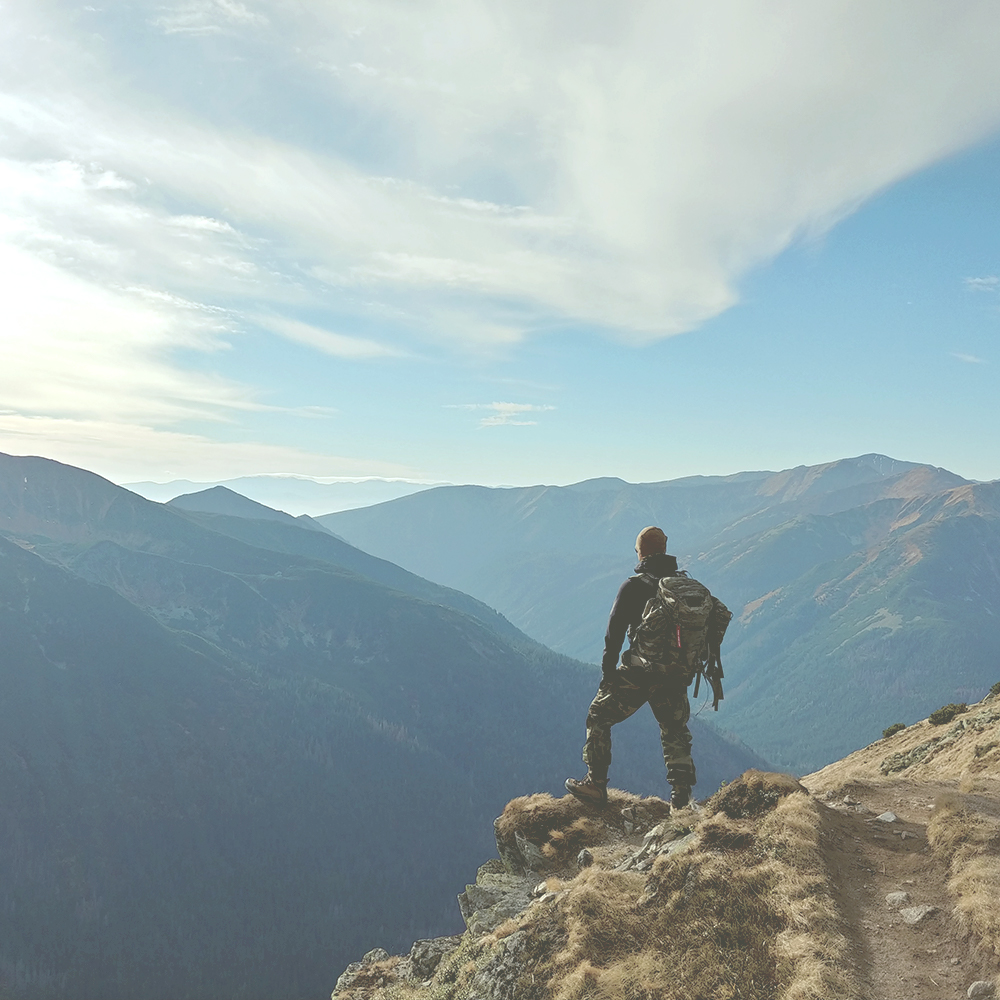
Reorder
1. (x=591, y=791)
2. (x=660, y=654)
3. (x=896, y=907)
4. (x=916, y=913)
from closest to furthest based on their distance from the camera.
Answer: (x=916, y=913), (x=896, y=907), (x=660, y=654), (x=591, y=791)

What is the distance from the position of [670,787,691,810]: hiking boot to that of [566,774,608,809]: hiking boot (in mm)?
1871

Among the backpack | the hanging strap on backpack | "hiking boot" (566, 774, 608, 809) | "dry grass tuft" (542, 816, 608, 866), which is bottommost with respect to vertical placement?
"dry grass tuft" (542, 816, 608, 866)

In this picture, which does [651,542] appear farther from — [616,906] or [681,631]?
[616,906]

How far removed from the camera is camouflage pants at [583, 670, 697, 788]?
14.7 meters

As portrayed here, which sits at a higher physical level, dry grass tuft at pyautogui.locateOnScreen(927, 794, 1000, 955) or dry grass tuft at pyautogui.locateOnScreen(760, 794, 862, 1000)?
dry grass tuft at pyautogui.locateOnScreen(927, 794, 1000, 955)

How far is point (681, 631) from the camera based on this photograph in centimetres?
1386

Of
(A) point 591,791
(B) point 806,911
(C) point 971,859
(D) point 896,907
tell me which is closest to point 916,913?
(D) point 896,907

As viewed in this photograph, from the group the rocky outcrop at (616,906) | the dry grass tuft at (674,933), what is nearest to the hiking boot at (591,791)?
the rocky outcrop at (616,906)

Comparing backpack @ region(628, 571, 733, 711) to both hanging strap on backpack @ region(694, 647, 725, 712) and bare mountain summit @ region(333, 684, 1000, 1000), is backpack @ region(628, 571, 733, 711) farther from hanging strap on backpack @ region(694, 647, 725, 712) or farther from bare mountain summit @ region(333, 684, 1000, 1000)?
bare mountain summit @ region(333, 684, 1000, 1000)

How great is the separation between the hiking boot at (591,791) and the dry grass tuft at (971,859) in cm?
728

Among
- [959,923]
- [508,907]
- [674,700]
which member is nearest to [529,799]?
[508,907]

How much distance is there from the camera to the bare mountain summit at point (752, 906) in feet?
28.2

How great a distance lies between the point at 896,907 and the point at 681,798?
5.73 metres

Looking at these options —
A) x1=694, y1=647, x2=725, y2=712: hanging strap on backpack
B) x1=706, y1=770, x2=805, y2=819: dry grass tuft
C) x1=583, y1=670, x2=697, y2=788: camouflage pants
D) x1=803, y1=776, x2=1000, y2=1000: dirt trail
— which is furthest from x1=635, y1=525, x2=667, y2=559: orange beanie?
x1=803, y1=776, x2=1000, y2=1000: dirt trail
